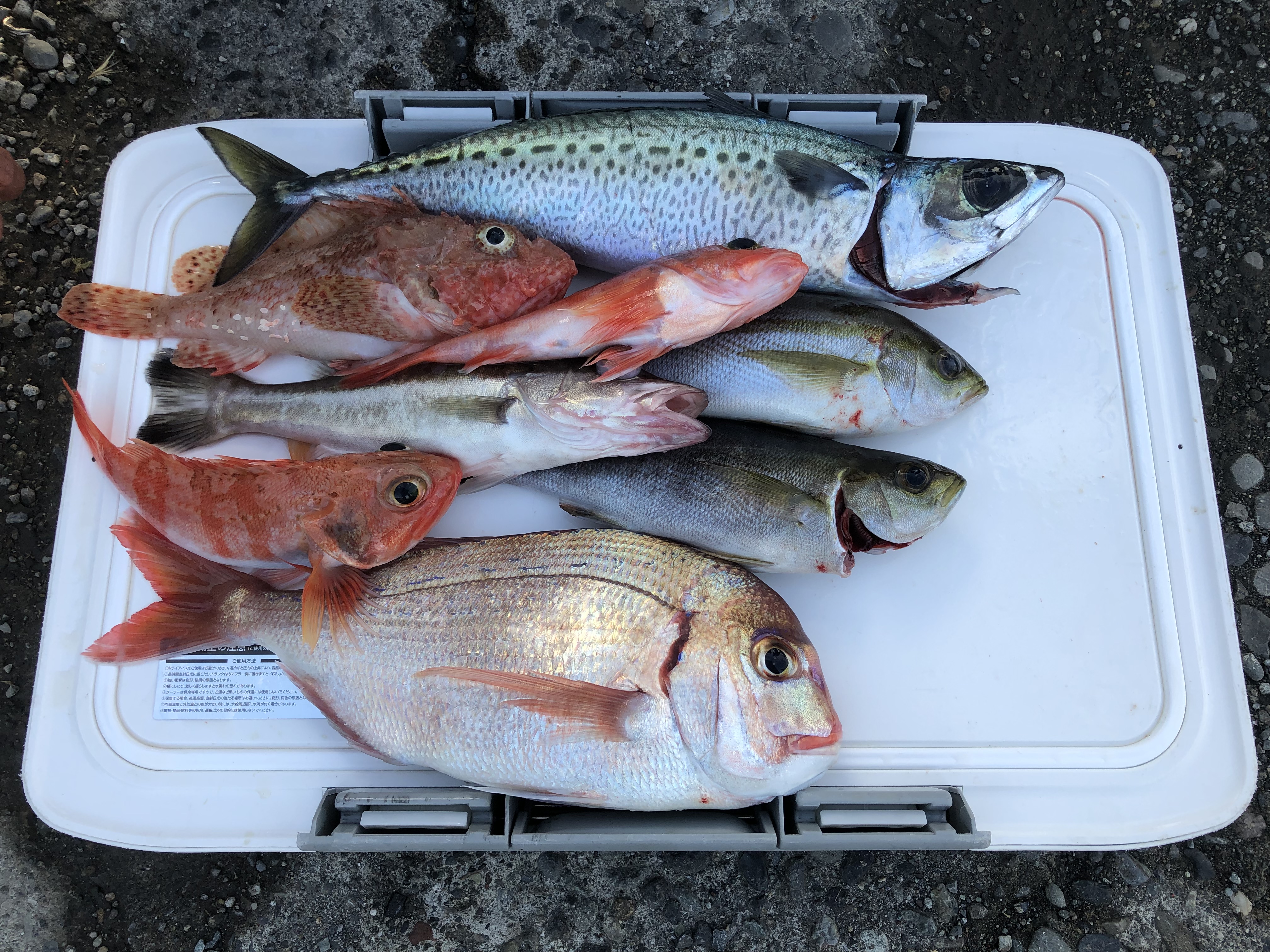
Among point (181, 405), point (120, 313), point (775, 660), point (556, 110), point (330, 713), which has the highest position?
point (556, 110)

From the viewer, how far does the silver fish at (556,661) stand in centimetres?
146

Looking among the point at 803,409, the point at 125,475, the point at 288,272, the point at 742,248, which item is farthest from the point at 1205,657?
the point at 125,475

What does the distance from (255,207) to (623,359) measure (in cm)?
92

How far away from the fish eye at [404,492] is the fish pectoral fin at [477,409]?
16 cm

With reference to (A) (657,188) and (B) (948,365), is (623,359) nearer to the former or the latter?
(A) (657,188)

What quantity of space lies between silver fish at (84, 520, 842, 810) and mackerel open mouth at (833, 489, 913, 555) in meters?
0.20

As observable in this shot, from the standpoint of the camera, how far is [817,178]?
1.67 m

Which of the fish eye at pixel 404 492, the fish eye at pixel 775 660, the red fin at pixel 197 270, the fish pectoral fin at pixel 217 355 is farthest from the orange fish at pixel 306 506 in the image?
the fish eye at pixel 775 660

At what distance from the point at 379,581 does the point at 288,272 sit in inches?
27.1

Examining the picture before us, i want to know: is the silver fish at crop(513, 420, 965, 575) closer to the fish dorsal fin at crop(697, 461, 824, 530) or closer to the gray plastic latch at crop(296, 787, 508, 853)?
the fish dorsal fin at crop(697, 461, 824, 530)

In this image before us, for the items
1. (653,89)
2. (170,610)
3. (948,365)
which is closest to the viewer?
(170,610)

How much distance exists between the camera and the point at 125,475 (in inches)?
62.4

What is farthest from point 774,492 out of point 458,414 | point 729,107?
point 729,107

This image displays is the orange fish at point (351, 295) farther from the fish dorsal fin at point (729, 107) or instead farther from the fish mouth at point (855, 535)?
the fish mouth at point (855, 535)
